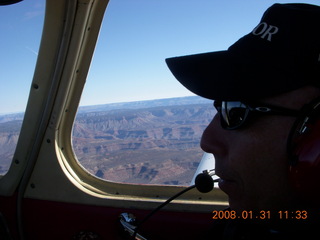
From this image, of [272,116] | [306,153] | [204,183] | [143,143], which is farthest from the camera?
[143,143]

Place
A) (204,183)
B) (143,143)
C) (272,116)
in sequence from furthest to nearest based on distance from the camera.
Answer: (143,143) < (204,183) < (272,116)

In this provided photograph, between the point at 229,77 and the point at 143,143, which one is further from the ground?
the point at 229,77

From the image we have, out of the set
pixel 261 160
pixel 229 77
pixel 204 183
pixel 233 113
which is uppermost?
pixel 229 77

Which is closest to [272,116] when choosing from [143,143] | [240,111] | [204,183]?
[240,111]

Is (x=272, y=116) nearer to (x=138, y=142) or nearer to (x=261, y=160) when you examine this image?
(x=261, y=160)

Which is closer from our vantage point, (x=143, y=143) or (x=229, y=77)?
(x=229, y=77)

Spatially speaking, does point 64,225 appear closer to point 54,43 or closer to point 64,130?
point 64,130

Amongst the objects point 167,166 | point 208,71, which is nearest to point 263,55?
point 208,71
